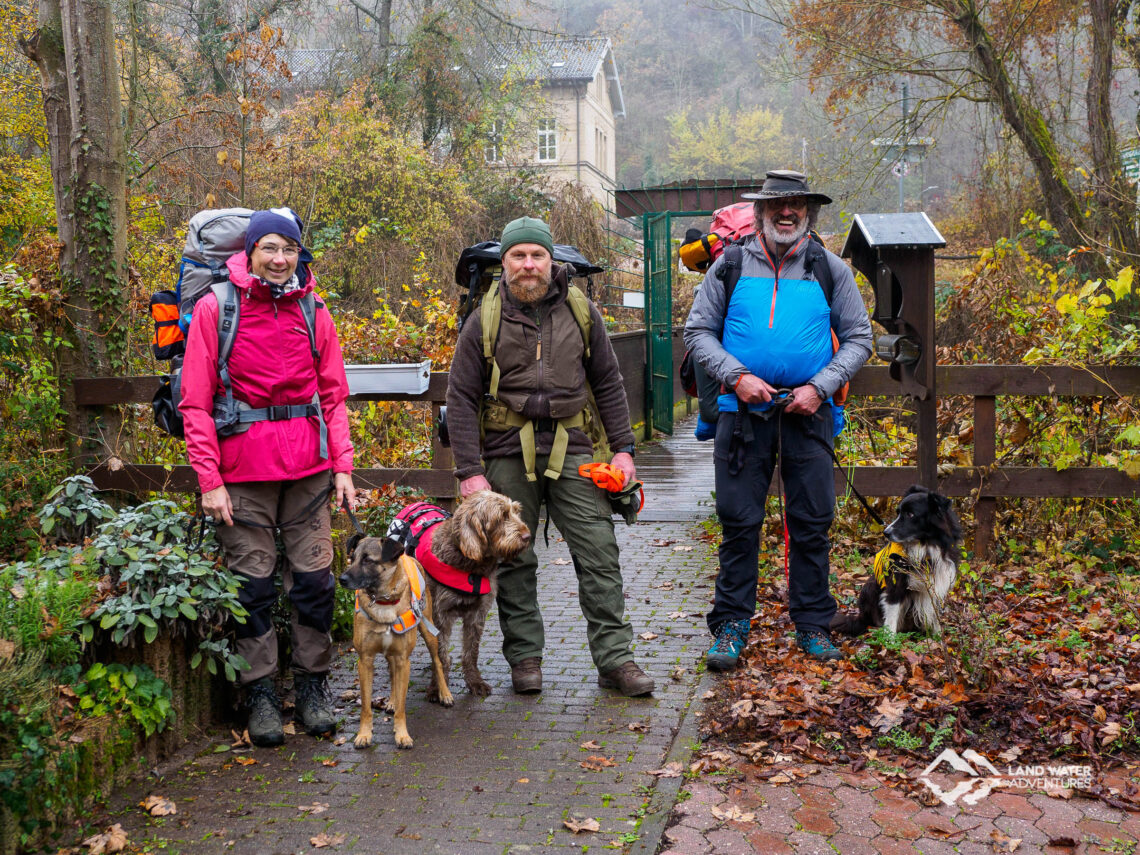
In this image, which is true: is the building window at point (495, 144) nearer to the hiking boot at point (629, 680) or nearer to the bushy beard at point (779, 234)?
the bushy beard at point (779, 234)

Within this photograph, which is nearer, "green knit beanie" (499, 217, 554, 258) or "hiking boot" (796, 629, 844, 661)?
"green knit beanie" (499, 217, 554, 258)

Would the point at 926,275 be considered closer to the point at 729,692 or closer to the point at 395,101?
the point at 729,692

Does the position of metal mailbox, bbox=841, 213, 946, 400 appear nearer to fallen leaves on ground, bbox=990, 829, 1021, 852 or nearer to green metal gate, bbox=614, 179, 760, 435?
fallen leaves on ground, bbox=990, 829, 1021, 852

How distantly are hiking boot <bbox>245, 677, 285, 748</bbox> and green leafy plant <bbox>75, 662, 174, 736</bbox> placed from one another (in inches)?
15.8

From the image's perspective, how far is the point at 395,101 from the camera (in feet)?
87.7

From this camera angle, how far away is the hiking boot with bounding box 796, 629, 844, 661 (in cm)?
530

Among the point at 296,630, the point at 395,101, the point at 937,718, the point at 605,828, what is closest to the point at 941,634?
the point at 937,718

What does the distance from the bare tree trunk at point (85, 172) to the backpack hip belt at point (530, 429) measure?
3.22 metres

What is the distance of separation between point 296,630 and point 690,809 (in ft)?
6.69

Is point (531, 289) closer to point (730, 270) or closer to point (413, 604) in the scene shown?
point (730, 270)

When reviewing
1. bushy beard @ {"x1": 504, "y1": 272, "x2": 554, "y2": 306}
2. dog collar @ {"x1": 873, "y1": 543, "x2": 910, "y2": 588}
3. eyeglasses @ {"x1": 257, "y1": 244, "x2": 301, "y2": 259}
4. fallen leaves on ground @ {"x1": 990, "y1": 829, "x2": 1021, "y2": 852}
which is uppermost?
eyeglasses @ {"x1": 257, "y1": 244, "x2": 301, "y2": 259}

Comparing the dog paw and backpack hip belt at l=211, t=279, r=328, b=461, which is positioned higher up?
backpack hip belt at l=211, t=279, r=328, b=461

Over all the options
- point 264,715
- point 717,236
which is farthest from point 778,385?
point 264,715

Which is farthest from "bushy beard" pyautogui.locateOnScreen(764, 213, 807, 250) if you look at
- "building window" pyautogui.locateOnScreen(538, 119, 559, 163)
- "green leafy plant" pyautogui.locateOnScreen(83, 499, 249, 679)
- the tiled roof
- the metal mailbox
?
"building window" pyautogui.locateOnScreen(538, 119, 559, 163)
